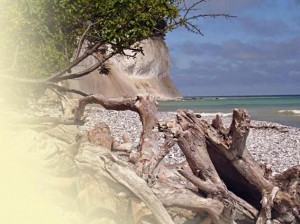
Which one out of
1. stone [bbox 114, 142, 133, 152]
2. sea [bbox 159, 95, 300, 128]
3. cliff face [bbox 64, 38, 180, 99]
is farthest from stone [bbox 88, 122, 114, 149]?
cliff face [bbox 64, 38, 180, 99]

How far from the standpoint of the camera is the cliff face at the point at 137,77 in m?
81.3

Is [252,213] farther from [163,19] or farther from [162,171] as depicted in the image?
[163,19]

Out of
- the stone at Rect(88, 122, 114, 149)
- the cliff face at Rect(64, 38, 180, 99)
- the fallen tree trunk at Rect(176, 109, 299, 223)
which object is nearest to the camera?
the fallen tree trunk at Rect(176, 109, 299, 223)

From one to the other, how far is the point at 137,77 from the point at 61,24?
85.2m

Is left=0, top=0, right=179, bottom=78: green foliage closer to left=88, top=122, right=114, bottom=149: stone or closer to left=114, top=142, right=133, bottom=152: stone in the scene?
→ left=114, top=142, right=133, bottom=152: stone

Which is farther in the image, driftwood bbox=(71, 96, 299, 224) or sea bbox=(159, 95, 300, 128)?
sea bbox=(159, 95, 300, 128)

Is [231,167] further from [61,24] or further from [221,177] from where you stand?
[61,24]

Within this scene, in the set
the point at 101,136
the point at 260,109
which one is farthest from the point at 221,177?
the point at 260,109

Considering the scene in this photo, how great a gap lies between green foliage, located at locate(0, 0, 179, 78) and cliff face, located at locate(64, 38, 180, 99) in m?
56.8

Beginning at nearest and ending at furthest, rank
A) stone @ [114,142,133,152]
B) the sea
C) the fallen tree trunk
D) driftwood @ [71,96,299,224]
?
driftwood @ [71,96,299,224] → the fallen tree trunk → stone @ [114,142,133,152] → the sea

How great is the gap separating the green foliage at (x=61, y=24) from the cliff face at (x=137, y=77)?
56.8 m

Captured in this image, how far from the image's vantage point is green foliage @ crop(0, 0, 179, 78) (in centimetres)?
1057

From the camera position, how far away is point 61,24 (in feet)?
40.3

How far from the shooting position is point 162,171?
657 centimetres
